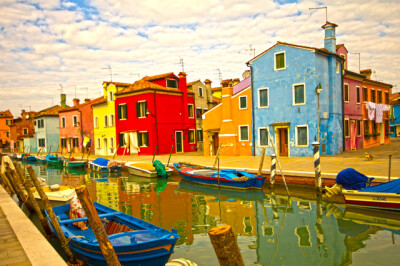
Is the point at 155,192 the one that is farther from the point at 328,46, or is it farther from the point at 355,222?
the point at 328,46

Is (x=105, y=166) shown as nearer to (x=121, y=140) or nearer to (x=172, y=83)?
(x=121, y=140)

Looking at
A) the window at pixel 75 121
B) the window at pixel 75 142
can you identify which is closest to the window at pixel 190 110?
the window at pixel 75 121

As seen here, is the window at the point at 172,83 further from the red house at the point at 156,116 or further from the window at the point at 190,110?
the window at the point at 190,110

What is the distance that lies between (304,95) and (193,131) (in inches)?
605

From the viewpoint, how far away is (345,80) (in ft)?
80.8

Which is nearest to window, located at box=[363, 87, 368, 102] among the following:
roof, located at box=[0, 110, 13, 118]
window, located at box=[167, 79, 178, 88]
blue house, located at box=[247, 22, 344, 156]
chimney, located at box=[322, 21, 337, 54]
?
blue house, located at box=[247, 22, 344, 156]

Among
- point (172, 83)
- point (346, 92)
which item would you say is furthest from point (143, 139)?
point (346, 92)

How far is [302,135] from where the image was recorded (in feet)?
71.2

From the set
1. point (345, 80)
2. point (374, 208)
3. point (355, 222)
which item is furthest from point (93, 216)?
point (345, 80)

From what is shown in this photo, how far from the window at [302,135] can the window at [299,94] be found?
1.76 m

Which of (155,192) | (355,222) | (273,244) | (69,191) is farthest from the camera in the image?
(155,192)

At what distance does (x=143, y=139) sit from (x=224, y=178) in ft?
56.2

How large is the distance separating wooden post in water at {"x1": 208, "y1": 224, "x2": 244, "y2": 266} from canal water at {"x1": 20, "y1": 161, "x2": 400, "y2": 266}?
424 cm

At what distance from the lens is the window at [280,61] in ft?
73.7
